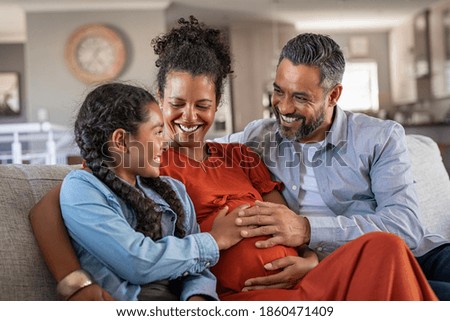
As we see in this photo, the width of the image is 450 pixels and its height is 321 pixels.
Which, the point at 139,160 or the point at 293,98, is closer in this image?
the point at 139,160

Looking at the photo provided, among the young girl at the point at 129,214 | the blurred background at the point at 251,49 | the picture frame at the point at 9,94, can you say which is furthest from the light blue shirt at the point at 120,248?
the picture frame at the point at 9,94

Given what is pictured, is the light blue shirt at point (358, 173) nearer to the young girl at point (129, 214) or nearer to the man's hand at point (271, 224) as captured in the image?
the man's hand at point (271, 224)

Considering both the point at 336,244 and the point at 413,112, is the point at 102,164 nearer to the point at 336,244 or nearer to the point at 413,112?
the point at 336,244

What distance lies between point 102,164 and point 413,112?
21.4ft

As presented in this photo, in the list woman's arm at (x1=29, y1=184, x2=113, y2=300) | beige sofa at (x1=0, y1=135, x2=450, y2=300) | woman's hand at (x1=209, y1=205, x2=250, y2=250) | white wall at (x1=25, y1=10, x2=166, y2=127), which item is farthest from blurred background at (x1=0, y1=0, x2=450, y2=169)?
woman's arm at (x1=29, y1=184, x2=113, y2=300)

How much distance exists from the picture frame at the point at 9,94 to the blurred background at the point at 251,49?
13 millimetres

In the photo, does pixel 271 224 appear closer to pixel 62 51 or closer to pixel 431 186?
pixel 431 186

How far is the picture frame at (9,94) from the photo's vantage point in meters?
8.00

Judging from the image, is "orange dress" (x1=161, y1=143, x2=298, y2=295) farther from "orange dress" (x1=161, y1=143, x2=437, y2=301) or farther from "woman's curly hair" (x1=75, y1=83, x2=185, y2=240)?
"woman's curly hair" (x1=75, y1=83, x2=185, y2=240)

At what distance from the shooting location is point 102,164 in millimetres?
1019

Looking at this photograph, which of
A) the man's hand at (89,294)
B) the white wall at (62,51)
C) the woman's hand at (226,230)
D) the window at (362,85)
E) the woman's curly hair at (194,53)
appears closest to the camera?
the man's hand at (89,294)
